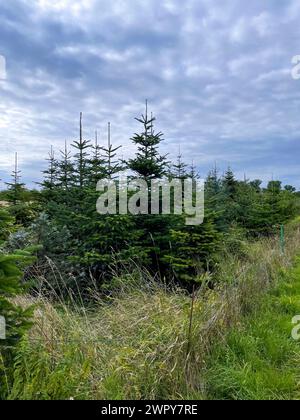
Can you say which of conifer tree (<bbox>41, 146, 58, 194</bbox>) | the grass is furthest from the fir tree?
the grass

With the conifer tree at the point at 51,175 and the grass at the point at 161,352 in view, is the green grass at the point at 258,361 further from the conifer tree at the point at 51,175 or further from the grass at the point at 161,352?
the conifer tree at the point at 51,175

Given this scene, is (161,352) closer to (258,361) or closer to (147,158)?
(258,361)

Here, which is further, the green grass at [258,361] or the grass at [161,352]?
the green grass at [258,361]

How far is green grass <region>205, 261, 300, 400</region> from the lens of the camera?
2695 millimetres

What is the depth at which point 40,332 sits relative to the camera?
297 centimetres

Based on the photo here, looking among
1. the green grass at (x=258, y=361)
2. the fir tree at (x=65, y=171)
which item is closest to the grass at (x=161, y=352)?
the green grass at (x=258, y=361)

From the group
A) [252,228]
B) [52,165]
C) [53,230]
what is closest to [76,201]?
[53,230]

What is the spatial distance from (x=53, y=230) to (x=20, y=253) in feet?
13.9

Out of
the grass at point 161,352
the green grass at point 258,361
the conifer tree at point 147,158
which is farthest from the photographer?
the conifer tree at point 147,158

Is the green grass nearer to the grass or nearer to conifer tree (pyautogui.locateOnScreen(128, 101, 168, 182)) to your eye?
the grass

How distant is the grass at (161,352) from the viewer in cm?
246

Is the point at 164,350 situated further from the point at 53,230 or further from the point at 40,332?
the point at 53,230

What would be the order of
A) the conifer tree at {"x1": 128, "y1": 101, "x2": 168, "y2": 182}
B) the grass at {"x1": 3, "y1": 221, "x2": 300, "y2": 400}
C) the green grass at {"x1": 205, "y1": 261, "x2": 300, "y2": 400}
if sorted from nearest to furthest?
the grass at {"x1": 3, "y1": 221, "x2": 300, "y2": 400} < the green grass at {"x1": 205, "y1": 261, "x2": 300, "y2": 400} < the conifer tree at {"x1": 128, "y1": 101, "x2": 168, "y2": 182}

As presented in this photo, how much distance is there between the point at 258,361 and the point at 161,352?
95cm
